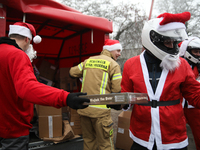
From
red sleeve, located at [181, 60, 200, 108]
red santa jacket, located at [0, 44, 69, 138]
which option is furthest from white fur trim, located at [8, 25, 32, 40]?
red sleeve, located at [181, 60, 200, 108]

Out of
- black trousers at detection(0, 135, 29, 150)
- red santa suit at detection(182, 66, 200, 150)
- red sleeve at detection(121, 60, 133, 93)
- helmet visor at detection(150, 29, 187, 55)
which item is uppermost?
helmet visor at detection(150, 29, 187, 55)

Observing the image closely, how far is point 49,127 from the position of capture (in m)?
3.50

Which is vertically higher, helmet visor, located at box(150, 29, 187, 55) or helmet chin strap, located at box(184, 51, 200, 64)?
helmet visor, located at box(150, 29, 187, 55)

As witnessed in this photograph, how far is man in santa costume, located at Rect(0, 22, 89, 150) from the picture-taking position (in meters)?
Result: 1.08

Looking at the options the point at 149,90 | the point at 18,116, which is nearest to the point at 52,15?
the point at 18,116

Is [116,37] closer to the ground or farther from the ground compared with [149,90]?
farther from the ground

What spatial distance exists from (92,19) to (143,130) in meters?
2.49

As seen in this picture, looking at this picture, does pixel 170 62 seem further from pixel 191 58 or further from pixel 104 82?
pixel 191 58

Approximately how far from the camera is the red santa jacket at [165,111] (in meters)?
1.54

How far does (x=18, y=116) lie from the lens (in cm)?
158

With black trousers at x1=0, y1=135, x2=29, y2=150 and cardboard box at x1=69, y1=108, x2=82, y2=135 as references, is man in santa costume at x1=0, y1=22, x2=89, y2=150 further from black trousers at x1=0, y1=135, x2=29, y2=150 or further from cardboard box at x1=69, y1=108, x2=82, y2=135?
cardboard box at x1=69, y1=108, x2=82, y2=135

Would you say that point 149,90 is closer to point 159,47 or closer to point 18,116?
point 159,47

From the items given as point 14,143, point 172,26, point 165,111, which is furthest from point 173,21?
point 14,143

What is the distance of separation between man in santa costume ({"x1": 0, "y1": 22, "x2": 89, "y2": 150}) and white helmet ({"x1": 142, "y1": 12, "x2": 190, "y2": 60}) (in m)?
1.02
